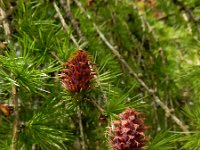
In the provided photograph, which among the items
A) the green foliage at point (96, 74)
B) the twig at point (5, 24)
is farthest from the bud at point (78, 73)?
the twig at point (5, 24)

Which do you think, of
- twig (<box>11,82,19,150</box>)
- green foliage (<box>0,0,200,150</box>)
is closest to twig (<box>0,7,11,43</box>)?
green foliage (<box>0,0,200,150</box>)

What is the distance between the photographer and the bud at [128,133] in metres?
0.71

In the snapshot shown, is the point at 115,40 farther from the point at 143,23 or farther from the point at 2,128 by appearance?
the point at 2,128

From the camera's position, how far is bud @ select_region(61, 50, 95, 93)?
785mm

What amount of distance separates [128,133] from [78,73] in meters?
0.15

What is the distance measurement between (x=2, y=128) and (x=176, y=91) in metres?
0.75

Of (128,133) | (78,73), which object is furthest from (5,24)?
(128,133)

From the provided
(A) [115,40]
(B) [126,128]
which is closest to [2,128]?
(B) [126,128]

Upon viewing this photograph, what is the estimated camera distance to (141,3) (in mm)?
1956

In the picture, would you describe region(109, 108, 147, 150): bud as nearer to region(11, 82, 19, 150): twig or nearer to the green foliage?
the green foliage

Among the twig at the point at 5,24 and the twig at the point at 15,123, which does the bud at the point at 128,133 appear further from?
the twig at the point at 5,24

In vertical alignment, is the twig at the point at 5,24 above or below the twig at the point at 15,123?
above

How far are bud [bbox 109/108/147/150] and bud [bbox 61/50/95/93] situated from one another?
0.10 meters

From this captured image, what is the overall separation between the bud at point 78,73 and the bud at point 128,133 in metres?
0.10
